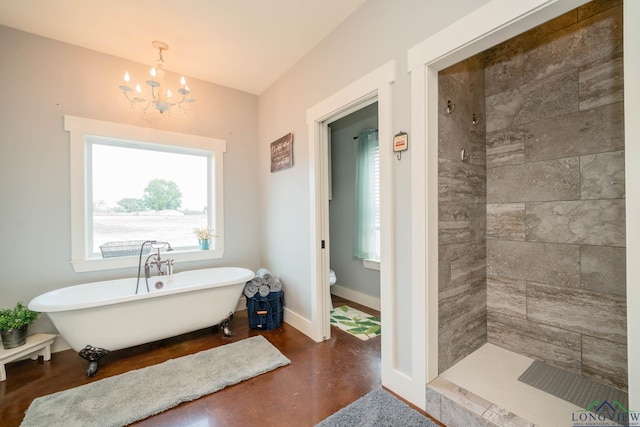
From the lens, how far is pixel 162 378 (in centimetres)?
208

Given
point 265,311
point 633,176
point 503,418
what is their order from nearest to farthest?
point 633,176 → point 503,418 → point 265,311

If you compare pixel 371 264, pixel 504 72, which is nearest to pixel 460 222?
pixel 504 72

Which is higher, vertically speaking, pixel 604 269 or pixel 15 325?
pixel 604 269

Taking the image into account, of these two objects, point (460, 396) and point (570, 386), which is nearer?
point (460, 396)

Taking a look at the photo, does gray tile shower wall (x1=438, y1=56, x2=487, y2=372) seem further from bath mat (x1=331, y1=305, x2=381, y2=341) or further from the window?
the window

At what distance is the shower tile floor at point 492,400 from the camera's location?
1.47 metres

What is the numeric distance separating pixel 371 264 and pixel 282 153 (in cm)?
176

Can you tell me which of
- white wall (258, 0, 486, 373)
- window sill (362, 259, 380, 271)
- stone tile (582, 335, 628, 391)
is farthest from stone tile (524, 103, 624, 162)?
window sill (362, 259, 380, 271)

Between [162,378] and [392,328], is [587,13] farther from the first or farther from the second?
[162,378]

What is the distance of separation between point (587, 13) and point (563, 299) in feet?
6.32

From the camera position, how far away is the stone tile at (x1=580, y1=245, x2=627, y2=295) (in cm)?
174

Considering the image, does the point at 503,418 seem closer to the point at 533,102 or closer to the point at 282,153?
the point at 533,102

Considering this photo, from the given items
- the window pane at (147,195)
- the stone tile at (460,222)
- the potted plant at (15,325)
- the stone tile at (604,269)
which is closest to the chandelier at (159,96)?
the window pane at (147,195)

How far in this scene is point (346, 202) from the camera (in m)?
4.05
